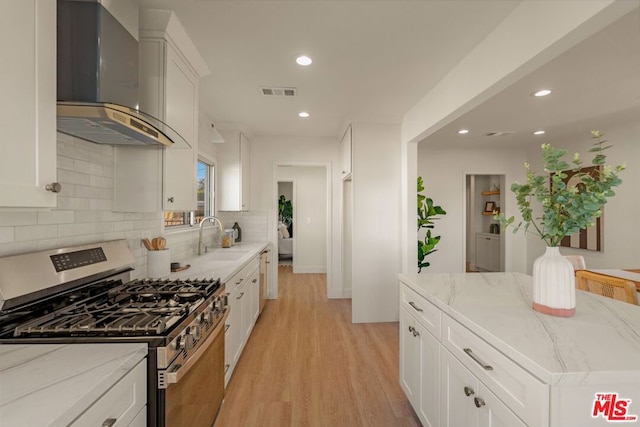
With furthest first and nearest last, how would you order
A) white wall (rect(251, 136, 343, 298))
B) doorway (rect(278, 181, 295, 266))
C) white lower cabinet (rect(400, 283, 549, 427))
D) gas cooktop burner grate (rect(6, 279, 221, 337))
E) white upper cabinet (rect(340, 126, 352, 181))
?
doorway (rect(278, 181, 295, 266)), white wall (rect(251, 136, 343, 298)), white upper cabinet (rect(340, 126, 352, 181)), gas cooktop burner grate (rect(6, 279, 221, 337)), white lower cabinet (rect(400, 283, 549, 427))

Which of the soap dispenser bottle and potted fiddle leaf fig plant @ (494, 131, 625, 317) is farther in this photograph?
the soap dispenser bottle

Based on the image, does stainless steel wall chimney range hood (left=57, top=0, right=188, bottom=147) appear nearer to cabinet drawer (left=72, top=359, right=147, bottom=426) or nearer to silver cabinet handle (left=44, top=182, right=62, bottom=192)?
silver cabinet handle (left=44, top=182, right=62, bottom=192)

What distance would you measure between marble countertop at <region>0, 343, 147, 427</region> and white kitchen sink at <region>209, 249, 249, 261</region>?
1.90 m

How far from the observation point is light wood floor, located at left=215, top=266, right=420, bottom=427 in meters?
2.00

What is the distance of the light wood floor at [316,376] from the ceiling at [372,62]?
2602 mm

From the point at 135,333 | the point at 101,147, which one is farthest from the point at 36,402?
the point at 101,147

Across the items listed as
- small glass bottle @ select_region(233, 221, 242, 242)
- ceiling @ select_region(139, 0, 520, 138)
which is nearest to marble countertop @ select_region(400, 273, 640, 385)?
ceiling @ select_region(139, 0, 520, 138)

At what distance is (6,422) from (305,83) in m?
2.70

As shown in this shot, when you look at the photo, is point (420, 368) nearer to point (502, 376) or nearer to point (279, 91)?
point (502, 376)

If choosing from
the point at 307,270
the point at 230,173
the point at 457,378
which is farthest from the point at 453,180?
the point at 457,378

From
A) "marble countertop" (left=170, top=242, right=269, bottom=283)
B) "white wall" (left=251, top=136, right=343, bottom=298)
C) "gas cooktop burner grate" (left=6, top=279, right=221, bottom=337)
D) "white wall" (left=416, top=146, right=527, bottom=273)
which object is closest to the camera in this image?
"gas cooktop burner grate" (left=6, top=279, right=221, bottom=337)

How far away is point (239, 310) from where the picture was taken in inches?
100

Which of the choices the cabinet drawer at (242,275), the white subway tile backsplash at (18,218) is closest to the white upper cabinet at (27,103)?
the white subway tile backsplash at (18,218)

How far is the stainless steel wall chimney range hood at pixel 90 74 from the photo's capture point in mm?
1245
